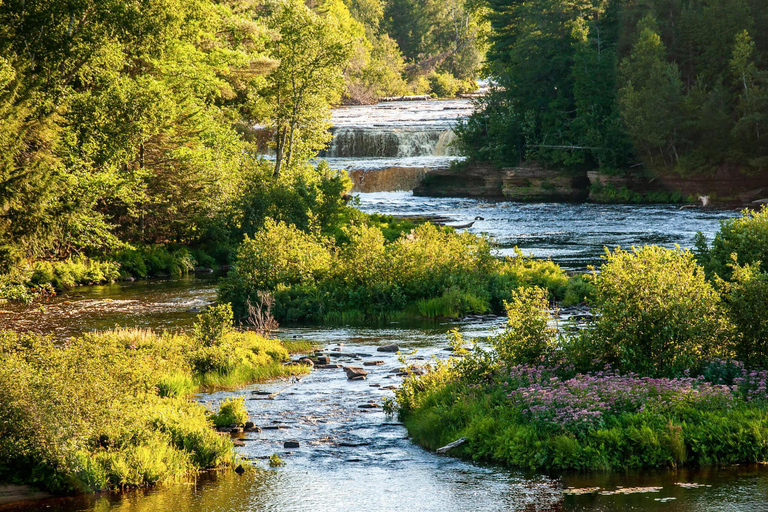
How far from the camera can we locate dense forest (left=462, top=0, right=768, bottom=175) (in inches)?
2128

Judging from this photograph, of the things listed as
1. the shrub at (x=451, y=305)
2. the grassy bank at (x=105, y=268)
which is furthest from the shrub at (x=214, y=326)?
the grassy bank at (x=105, y=268)

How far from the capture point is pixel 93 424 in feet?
38.5

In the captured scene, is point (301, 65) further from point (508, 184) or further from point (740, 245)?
point (740, 245)

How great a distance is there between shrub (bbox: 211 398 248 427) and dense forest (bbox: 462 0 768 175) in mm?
45789

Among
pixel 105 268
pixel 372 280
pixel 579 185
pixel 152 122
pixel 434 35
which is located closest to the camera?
pixel 372 280

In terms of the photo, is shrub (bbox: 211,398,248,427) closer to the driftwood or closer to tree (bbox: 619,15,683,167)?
the driftwood

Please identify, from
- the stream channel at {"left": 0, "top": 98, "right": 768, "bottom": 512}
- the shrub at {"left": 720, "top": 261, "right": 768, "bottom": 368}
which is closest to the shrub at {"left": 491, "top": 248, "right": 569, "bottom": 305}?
the stream channel at {"left": 0, "top": 98, "right": 768, "bottom": 512}

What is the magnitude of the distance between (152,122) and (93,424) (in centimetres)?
2192

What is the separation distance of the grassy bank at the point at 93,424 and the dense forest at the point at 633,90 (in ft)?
154

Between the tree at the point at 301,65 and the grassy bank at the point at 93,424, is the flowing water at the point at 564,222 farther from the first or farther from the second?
the grassy bank at the point at 93,424

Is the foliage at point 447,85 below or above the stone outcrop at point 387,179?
above

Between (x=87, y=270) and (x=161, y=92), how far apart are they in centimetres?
724

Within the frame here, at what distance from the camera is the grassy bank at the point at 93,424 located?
11.2m

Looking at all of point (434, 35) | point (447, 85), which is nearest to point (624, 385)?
point (447, 85)
